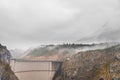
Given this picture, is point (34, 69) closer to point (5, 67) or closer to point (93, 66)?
point (5, 67)

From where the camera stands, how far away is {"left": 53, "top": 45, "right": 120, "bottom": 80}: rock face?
125 meters

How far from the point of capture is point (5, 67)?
140500 millimetres

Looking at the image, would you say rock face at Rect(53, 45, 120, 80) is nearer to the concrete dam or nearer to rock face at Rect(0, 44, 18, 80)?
the concrete dam

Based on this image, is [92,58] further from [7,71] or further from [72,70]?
[7,71]

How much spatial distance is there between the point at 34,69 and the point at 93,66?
41663 mm

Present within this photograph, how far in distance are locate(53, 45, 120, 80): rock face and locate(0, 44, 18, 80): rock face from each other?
32.9 metres

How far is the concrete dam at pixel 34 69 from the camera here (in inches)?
6240

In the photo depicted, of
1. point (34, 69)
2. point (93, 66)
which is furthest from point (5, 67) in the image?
point (93, 66)

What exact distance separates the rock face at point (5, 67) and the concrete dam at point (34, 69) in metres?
7.75

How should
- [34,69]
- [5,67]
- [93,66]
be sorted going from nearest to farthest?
[93,66] → [5,67] → [34,69]

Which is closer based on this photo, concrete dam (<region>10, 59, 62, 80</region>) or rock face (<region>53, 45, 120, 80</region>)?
rock face (<region>53, 45, 120, 80</region>)

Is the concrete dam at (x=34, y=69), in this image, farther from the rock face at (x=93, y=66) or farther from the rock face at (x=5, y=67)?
the rock face at (x=5, y=67)

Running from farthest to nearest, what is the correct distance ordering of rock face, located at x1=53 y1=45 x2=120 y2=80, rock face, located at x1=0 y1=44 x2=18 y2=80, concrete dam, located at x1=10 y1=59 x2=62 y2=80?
concrete dam, located at x1=10 y1=59 x2=62 y2=80 → rock face, located at x1=0 y1=44 x2=18 y2=80 → rock face, located at x1=53 y1=45 x2=120 y2=80

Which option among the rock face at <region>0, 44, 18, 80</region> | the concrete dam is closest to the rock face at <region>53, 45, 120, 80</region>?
the concrete dam
